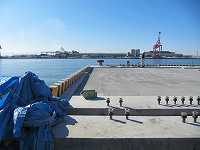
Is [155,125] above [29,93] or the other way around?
the other way around

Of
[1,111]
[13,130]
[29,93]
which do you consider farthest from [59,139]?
[29,93]

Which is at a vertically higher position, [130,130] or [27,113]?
[27,113]

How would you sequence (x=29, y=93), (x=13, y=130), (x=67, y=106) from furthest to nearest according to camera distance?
1. (x=67, y=106)
2. (x=29, y=93)
3. (x=13, y=130)

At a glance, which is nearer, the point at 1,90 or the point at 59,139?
the point at 59,139

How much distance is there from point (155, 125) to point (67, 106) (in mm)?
4308

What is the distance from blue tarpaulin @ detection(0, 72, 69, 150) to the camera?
34.8 ft

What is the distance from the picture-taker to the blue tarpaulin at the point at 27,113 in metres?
10.6

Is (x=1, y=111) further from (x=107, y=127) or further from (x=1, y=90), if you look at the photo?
(x=107, y=127)

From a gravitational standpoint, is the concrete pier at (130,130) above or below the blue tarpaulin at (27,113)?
below

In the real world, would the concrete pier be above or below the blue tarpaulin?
below

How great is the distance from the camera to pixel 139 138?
1060 centimetres

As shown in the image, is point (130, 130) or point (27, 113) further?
point (130, 130)

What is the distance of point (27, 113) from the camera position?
11.1 meters

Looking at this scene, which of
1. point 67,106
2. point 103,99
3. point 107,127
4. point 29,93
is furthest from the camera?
point 103,99
